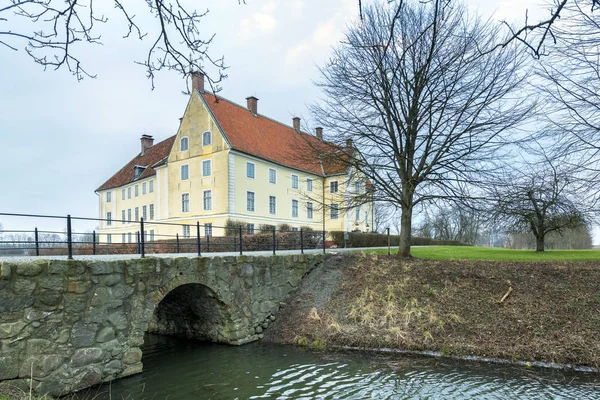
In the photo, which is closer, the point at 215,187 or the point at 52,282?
the point at 52,282

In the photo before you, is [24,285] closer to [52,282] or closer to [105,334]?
[52,282]

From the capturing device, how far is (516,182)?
12.6 m

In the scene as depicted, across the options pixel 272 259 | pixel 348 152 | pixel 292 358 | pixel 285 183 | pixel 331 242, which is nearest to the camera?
pixel 292 358

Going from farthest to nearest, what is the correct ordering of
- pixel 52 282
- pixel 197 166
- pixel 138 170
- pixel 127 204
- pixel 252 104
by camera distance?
pixel 127 204
pixel 138 170
pixel 252 104
pixel 197 166
pixel 52 282

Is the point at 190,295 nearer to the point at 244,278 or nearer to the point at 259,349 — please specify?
the point at 244,278

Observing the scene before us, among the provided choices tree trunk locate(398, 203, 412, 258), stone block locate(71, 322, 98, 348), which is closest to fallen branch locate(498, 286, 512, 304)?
tree trunk locate(398, 203, 412, 258)

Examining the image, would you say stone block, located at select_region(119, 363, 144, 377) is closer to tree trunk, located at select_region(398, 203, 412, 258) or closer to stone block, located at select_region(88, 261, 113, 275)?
stone block, located at select_region(88, 261, 113, 275)

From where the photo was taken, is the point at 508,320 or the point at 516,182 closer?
the point at 508,320

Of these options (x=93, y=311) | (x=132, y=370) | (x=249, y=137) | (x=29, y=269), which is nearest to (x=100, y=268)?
(x=93, y=311)

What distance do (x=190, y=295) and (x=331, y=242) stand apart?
1199 centimetres

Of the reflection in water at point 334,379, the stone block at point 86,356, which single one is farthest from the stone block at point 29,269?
the reflection in water at point 334,379

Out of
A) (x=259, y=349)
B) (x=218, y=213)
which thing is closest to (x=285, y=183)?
(x=218, y=213)

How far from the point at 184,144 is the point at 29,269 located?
24.2 meters

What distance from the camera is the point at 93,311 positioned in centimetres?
707
